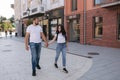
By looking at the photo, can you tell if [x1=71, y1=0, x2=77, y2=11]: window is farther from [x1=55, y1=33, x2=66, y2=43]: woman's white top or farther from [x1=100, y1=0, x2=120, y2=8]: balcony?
[x1=55, y1=33, x2=66, y2=43]: woman's white top

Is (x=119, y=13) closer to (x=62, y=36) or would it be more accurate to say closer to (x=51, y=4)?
(x=62, y=36)

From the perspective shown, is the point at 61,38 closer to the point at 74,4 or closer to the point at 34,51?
the point at 34,51

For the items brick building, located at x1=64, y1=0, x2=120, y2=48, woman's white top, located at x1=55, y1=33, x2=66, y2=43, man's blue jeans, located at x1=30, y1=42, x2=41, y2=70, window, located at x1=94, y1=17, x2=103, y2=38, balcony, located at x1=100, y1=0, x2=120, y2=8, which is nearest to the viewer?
man's blue jeans, located at x1=30, y1=42, x2=41, y2=70

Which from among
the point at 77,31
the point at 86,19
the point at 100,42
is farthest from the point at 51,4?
the point at 100,42

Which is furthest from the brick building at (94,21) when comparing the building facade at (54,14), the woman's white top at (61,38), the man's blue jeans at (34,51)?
the man's blue jeans at (34,51)

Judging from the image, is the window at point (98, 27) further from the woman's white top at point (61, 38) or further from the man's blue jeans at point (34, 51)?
the man's blue jeans at point (34, 51)

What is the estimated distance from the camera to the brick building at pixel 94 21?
1636 cm

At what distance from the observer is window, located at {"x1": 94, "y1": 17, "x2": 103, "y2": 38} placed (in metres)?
18.3

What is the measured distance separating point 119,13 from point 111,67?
809 cm

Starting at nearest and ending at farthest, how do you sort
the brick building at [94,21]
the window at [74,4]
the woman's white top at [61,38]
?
the woman's white top at [61,38], the brick building at [94,21], the window at [74,4]

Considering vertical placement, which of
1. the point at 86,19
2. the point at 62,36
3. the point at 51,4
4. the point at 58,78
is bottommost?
the point at 58,78

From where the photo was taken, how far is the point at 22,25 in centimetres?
4525

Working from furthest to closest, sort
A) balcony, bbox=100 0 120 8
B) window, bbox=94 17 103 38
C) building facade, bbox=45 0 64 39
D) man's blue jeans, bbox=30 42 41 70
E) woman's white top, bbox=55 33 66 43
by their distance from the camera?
building facade, bbox=45 0 64 39 → window, bbox=94 17 103 38 → balcony, bbox=100 0 120 8 → woman's white top, bbox=55 33 66 43 → man's blue jeans, bbox=30 42 41 70

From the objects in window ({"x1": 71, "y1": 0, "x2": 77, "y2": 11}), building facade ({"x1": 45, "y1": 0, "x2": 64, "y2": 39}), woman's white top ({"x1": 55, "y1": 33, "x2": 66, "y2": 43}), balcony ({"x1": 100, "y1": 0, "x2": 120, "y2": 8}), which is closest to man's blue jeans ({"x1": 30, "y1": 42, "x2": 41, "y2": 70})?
woman's white top ({"x1": 55, "y1": 33, "x2": 66, "y2": 43})
